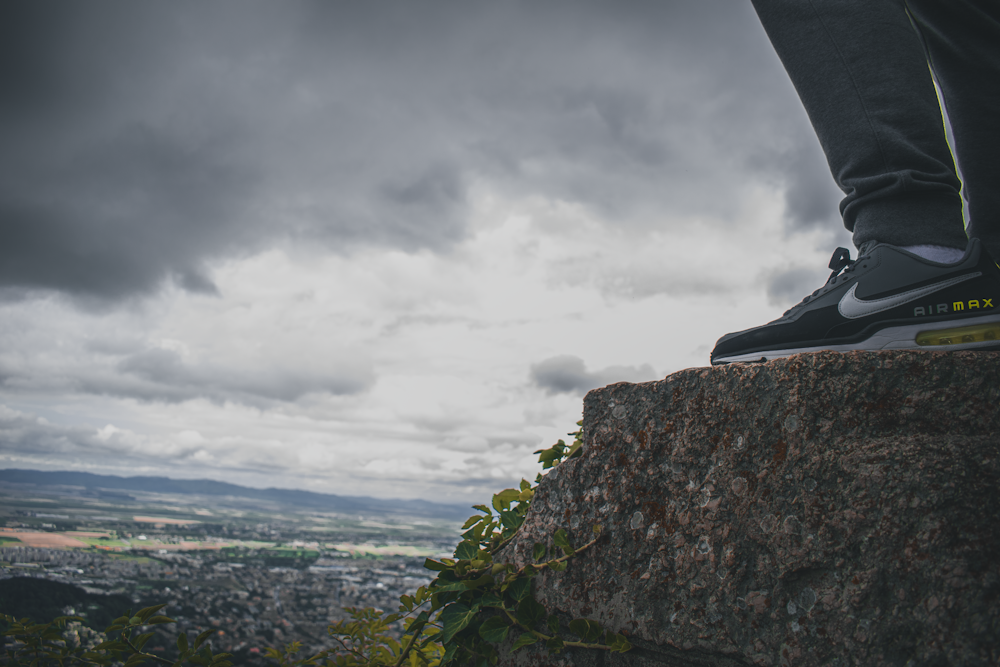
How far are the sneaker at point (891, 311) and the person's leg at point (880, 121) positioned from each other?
0.33 feet

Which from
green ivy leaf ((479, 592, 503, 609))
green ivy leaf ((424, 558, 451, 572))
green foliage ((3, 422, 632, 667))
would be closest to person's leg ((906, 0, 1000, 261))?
green foliage ((3, 422, 632, 667))

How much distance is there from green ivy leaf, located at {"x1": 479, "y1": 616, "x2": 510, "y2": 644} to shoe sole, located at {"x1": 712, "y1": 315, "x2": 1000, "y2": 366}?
1.11m

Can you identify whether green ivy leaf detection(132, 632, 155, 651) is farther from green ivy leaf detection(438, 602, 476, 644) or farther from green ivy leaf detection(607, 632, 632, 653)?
green ivy leaf detection(607, 632, 632, 653)

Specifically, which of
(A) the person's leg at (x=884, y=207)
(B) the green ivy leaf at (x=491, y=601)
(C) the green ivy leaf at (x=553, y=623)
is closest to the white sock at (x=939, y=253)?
(A) the person's leg at (x=884, y=207)

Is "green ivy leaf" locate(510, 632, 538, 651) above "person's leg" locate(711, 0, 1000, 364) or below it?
below

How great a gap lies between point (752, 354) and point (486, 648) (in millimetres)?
1217

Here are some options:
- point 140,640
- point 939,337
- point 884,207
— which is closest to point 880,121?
point 884,207

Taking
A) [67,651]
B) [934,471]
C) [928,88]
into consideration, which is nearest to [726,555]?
[934,471]

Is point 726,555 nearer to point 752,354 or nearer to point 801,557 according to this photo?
point 801,557

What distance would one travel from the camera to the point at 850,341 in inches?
56.9

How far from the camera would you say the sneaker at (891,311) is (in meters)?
1.33

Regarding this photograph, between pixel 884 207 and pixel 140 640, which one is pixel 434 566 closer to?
pixel 140 640

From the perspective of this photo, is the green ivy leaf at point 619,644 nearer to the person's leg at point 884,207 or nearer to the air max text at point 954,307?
the person's leg at point 884,207

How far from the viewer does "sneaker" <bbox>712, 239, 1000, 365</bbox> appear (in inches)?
52.3
